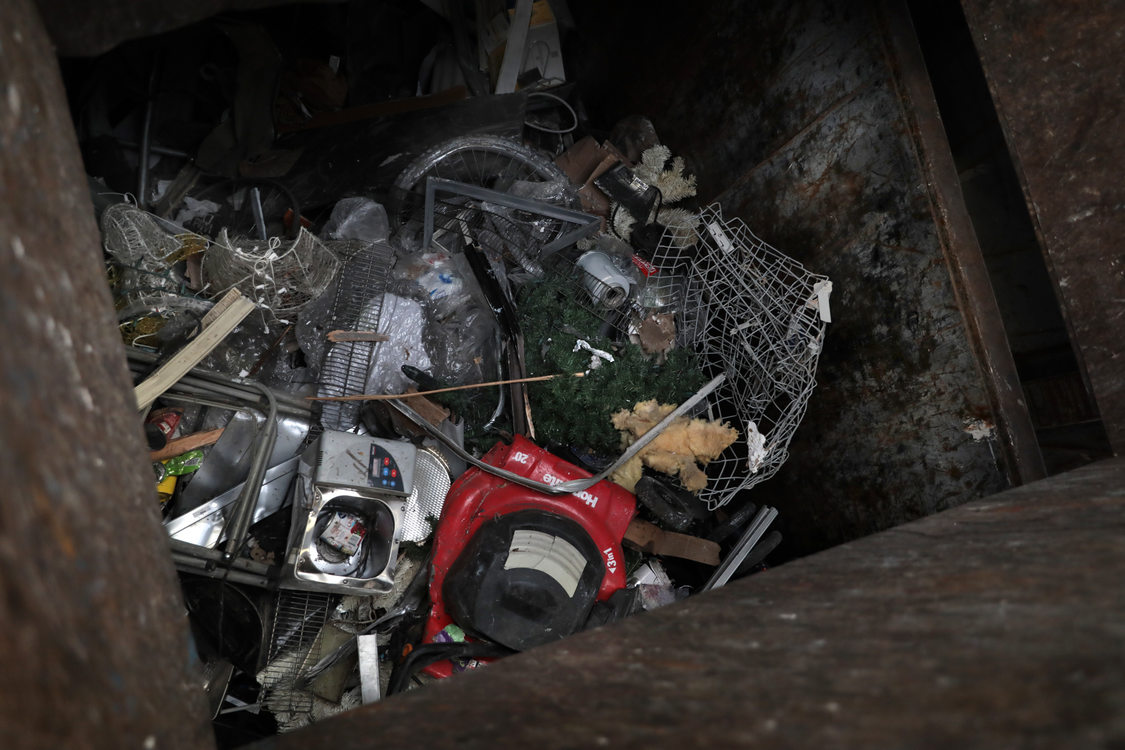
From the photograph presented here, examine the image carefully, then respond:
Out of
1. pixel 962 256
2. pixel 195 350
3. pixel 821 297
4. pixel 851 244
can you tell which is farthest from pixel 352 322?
pixel 962 256

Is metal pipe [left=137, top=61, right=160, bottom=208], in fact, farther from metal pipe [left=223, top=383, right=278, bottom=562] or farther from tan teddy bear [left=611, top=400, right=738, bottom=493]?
tan teddy bear [left=611, top=400, right=738, bottom=493]

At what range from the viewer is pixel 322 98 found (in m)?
4.23

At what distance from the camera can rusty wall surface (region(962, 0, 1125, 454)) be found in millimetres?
1965

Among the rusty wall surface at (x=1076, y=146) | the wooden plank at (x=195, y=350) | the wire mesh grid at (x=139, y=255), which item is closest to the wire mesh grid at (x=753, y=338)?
the rusty wall surface at (x=1076, y=146)

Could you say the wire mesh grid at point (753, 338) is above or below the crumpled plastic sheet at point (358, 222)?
below

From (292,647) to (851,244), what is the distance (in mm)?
3006

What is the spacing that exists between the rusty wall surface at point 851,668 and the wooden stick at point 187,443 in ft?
6.39

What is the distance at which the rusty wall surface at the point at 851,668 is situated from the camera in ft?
2.11

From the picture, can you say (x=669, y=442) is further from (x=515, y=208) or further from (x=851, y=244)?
(x=515, y=208)

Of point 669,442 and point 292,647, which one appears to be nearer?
point 292,647

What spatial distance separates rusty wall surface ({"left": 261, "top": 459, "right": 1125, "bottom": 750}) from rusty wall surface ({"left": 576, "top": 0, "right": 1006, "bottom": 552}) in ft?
4.89

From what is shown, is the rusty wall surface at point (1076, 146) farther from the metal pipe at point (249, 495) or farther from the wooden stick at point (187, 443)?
the wooden stick at point (187, 443)

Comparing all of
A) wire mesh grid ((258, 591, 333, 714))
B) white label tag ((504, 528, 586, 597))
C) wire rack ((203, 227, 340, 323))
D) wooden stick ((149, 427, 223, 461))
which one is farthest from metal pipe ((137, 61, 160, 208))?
white label tag ((504, 528, 586, 597))

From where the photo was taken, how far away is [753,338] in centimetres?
315
